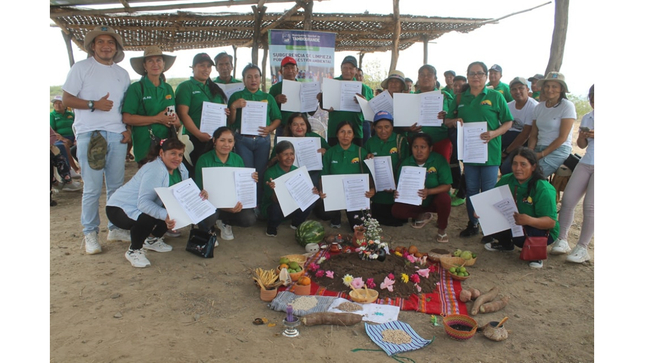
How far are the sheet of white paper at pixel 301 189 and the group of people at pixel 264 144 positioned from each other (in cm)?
12

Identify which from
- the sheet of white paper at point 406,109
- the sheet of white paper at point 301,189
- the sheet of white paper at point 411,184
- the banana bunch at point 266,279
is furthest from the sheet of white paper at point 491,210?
the banana bunch at point 266,279

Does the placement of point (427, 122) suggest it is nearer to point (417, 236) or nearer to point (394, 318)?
point (417, 236)

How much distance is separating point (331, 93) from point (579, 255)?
3.49m

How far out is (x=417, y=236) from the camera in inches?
213

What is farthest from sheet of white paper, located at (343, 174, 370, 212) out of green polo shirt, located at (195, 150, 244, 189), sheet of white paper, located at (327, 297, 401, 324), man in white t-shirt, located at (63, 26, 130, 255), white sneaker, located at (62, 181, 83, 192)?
white sneaker, located at (62, 181, 83, 192)

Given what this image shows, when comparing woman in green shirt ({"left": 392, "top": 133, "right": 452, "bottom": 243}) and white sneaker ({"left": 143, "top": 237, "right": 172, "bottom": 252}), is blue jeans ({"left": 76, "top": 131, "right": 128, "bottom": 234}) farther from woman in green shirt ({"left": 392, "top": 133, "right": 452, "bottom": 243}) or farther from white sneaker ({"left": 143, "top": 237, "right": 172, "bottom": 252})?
woman in green shirt ({"left": 392, "top": 133, "right": 452, "bottom": 243})

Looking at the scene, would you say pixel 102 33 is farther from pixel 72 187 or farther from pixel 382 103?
pixel 72 187

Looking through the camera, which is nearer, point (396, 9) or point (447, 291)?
point (447, 291)

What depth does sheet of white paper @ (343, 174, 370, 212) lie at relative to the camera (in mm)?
5210

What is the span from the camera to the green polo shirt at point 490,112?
16.1ft

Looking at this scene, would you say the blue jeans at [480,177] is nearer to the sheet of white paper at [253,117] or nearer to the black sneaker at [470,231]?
the black sneaker at [470,231]

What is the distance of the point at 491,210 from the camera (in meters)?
4.62

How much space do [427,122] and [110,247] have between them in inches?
161

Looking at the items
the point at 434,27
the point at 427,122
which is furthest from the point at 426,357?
the point at 434,27
